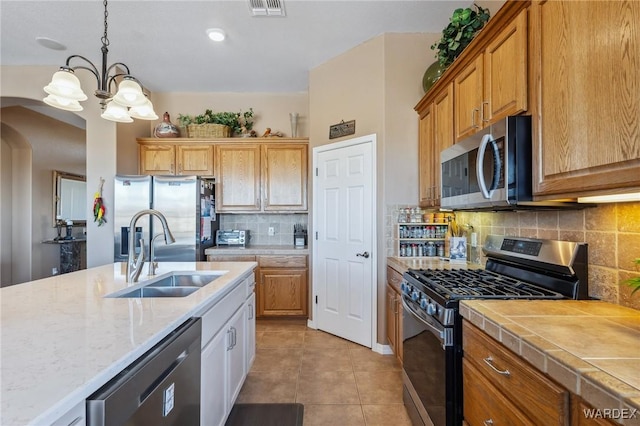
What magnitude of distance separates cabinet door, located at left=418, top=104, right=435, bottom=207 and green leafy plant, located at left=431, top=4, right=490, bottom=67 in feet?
1.60

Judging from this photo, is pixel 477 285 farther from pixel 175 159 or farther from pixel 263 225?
pixel 175 159

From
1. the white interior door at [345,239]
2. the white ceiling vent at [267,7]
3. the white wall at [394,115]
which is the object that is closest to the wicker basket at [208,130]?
the white interior door at [345,239]

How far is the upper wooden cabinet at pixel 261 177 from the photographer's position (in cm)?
411

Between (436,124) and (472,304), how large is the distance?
1.68 m

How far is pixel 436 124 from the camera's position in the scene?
2.51m

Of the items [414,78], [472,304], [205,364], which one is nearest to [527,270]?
[472,304]

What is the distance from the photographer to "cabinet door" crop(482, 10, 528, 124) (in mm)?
1412

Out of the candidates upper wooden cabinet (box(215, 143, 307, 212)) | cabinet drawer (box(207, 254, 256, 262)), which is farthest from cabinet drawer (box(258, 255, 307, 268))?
upper wooden cabinet (box(215, 143, 307, 212))

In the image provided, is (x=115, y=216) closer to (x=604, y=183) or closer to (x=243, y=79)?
(x=243, y=79)

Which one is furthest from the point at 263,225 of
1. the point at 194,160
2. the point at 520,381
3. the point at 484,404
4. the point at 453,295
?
the point at 520,381

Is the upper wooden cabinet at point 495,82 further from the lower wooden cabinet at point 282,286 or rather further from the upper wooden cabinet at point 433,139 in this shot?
the lower wooden cabinet at point 282,286

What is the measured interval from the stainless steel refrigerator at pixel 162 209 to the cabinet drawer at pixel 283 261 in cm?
77

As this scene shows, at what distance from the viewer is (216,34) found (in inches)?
117

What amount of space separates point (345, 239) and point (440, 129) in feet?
4.72
